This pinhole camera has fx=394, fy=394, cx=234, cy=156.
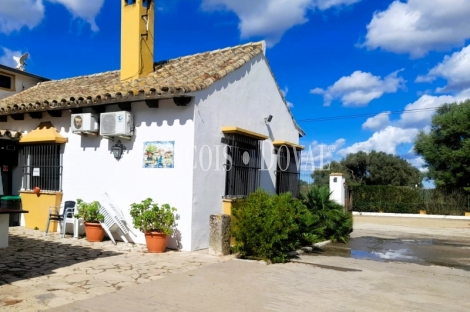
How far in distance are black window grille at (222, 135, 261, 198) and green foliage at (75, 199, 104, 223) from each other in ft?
10.1

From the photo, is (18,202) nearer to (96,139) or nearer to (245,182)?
(96,139)

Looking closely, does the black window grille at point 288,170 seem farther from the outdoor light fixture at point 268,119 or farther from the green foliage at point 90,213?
the green foliage at point 90,213

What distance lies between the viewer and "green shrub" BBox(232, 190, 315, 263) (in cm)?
781

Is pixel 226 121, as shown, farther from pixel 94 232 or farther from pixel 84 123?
pixel 94 232

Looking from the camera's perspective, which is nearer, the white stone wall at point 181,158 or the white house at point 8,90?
the white stone wall at point 181,158

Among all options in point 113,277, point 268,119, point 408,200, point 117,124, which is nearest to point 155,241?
point 113,277

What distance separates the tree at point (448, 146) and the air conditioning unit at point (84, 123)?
19.3 meters

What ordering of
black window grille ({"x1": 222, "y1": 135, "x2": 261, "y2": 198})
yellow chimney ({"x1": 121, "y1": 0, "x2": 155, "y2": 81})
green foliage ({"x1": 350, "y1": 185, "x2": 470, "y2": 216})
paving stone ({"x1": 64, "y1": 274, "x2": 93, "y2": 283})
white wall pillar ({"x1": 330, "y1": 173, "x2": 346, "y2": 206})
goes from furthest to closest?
green foliage ({"x1": 350, "y1": 185, "x2": 470, "y2": 216})
white wall pillar ({"x1": 330, "y1": 173, "x2": 346, "y2": 206})
yellow chimney ({"x1": 121, "y1": 0, "x2": 155, "y2": 81})
black window grille ({"x1": 222, "y1": 135, "x2": 261, "y2": 198})
paving stone ({"x1": 64, "y1": 274, "x2": 93, "y2": 283})

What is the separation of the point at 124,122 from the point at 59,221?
3.59 meters

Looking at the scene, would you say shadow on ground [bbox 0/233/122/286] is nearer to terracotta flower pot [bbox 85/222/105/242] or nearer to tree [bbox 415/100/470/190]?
terracotta flower pot [bbox 85/222/105/242]

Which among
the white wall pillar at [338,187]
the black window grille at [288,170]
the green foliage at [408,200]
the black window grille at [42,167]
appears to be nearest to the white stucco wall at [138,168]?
the black window grille at [42,167]

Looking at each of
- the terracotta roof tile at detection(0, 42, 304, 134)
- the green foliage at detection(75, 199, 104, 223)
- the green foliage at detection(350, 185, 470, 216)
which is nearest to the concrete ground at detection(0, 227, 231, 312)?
the green foliage at detection(75, 199, 104, 223)

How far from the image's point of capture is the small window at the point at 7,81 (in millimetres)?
14258

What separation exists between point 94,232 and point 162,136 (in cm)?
285
